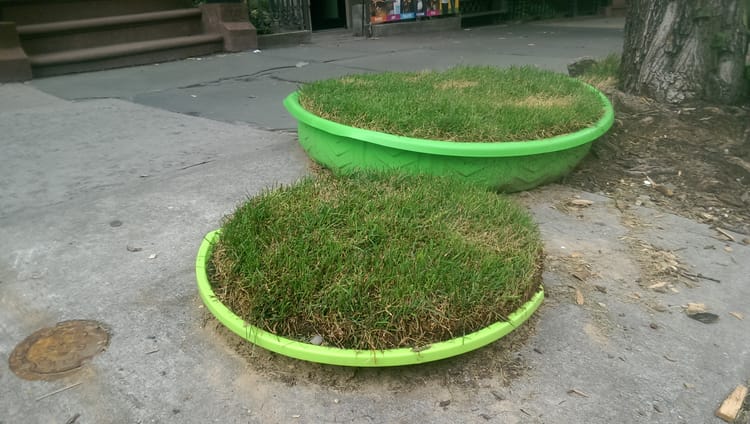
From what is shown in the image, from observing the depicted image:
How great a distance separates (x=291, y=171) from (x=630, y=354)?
2487 mm

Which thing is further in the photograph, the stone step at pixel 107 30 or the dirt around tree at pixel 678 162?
the stone step at pixel 107 30

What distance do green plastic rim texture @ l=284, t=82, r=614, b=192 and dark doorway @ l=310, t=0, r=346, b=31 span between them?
921 centimetres

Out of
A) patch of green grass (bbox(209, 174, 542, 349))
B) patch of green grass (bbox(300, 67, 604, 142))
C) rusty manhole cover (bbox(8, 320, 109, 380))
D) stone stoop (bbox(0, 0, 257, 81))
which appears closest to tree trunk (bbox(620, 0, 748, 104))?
patch of green grass (bbox(300, 67, 604, 142))

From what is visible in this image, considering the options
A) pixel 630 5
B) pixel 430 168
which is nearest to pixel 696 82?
pixel 630 5

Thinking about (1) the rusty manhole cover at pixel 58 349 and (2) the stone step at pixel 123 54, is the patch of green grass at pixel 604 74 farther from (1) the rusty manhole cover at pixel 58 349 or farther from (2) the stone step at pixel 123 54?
(2) the stone step at pixel 123 54

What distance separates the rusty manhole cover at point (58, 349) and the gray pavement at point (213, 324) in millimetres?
42

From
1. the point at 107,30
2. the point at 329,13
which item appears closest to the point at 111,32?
A: the point at 107,30

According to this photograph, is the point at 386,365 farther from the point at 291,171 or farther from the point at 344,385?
the point at 291,171

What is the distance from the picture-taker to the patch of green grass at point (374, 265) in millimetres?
2061

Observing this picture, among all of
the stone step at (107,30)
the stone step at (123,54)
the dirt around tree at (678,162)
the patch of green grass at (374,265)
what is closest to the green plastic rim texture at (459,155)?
the dirt around tree at (678,162)

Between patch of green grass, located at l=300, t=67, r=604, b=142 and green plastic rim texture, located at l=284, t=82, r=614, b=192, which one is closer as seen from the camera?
green plastic rim texture, located at l=284, t=82, r=614, b=192

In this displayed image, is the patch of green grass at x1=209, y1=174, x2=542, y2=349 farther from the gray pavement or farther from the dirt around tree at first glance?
the dirt around tree

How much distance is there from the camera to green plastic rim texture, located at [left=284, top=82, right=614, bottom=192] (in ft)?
11.1

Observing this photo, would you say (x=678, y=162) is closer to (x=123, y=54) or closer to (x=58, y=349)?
(x=58, y=349)
